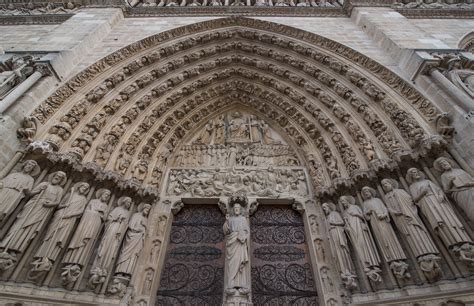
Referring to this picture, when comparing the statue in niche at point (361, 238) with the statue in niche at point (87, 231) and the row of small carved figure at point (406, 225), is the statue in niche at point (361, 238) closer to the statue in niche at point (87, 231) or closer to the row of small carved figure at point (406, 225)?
the row of small carved figure at point (406, 225)

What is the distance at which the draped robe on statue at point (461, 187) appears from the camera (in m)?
3.55

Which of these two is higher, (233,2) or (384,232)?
(233,2)

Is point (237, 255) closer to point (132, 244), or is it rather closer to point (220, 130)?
point (132, 244)

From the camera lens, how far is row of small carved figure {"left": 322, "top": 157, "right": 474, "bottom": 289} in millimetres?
3436

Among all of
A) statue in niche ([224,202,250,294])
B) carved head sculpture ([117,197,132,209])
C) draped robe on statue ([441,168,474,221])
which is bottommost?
statue in niche ([224,202,250,294])

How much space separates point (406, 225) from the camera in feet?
12.4

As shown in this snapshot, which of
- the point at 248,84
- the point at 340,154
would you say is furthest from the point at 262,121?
the point at 340,154

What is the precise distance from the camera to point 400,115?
4750mm

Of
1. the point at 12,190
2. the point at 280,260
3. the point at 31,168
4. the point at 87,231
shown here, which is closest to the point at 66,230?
the point at 87,231

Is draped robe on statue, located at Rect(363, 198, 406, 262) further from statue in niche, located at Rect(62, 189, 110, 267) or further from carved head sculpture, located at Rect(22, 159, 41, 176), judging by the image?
carved head sculpture, located at Rect(22, 159, 41, 176)

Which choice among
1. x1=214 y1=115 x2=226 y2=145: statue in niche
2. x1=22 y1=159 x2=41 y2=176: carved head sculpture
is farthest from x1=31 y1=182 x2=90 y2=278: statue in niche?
x1=214 y1=115 x2=226 y2=145: statue in niche

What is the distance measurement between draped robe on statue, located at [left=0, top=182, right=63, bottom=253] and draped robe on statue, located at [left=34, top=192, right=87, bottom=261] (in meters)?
0.13

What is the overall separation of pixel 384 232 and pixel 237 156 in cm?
334

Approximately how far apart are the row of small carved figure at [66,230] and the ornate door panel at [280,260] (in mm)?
2065
